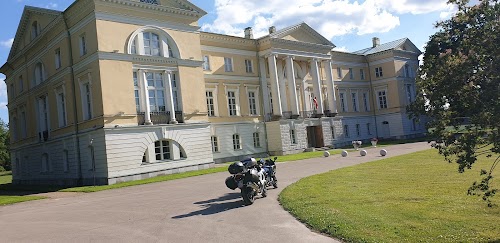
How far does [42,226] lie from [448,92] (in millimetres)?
11735

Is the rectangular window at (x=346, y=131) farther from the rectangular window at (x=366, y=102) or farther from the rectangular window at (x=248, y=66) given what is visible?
the rectangular window at (x=248, y=66)

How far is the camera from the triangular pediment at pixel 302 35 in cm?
4297

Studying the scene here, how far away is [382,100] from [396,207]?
4806 cm

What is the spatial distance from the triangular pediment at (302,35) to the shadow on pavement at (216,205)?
93.9 feet

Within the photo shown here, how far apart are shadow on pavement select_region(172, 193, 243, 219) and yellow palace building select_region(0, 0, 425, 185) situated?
13.7m

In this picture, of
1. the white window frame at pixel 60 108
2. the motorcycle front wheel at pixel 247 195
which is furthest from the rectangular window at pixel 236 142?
the motorcycle front wheel at pixel 247 195

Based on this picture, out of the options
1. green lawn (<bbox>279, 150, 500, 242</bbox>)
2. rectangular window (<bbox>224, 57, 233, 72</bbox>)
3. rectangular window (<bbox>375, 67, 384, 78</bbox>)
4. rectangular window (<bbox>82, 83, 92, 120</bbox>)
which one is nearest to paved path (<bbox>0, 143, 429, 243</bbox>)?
green lawn (<bbox>279, 150, 500, 242</bbox>)

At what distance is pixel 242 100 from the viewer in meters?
40.9

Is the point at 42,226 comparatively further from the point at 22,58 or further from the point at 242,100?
the point at 22,58

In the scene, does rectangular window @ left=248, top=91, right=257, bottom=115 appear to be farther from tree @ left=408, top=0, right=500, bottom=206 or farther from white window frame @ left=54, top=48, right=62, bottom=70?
tree @ left=408, top=0, right=500, bottom=206

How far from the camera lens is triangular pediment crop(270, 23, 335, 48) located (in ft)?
141

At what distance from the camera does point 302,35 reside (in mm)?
45281

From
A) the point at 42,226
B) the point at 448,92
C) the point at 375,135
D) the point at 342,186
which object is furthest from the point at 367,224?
the point at 375,135

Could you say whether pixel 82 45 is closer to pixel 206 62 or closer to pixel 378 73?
pixel 206 62
